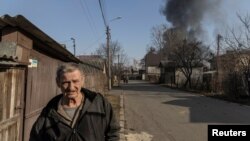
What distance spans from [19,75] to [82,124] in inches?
170

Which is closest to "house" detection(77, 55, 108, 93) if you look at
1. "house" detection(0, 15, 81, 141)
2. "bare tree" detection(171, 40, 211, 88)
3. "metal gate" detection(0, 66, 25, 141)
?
"house" detection(0, 15, 81, 141)

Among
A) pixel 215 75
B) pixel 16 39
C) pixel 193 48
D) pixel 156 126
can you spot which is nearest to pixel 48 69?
pixel 16 39

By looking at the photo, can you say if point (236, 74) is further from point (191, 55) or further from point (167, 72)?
point (167, 72)

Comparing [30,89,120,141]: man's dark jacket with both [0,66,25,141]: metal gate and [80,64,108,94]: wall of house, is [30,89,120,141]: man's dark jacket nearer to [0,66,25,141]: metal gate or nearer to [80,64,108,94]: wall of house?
[0,66,25,141]: metal gate

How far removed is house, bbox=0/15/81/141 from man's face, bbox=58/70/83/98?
2.27 m

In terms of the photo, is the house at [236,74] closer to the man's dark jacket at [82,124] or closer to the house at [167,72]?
the man's dark jacket at [82,124]

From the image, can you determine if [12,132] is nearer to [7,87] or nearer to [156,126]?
[7,87]

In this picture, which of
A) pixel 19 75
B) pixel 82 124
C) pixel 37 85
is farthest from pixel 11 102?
pixel 82 124

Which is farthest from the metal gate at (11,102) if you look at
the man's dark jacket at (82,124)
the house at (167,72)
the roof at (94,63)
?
the house at (167,72)

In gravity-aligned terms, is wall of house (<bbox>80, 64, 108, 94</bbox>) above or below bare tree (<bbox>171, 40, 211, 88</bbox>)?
below

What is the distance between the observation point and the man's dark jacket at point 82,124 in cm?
370

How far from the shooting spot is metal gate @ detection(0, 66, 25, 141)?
6.88 metres

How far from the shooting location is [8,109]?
7.18 m

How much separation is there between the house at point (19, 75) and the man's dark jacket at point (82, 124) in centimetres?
226
